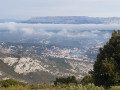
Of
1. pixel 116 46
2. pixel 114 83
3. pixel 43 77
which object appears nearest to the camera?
pixel 114 83

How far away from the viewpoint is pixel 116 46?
14633 mm

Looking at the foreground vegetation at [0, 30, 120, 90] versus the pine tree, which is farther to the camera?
the pine tree

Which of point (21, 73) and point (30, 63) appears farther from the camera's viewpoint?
point (30, 63)

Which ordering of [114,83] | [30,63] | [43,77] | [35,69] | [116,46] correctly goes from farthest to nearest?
[30,63]
[35,69]
[43,77]
[116,46]
[114,83]

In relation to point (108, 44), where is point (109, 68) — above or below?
below

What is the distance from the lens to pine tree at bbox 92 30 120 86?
42.3 ft

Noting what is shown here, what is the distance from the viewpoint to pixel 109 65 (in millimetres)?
12922

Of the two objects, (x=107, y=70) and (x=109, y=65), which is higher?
(x=109, y=65)

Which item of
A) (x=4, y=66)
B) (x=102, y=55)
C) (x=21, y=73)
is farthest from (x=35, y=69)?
(x=102, y=55)

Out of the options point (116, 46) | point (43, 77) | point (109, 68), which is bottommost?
point (43, 77)

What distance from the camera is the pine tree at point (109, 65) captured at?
1288 centimetres

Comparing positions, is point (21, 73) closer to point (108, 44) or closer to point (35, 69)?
point (35, 69)

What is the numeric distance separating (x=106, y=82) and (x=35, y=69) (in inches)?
2611

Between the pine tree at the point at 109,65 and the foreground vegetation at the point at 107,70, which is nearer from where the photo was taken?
the foreground vegetation at the point at 107,70
